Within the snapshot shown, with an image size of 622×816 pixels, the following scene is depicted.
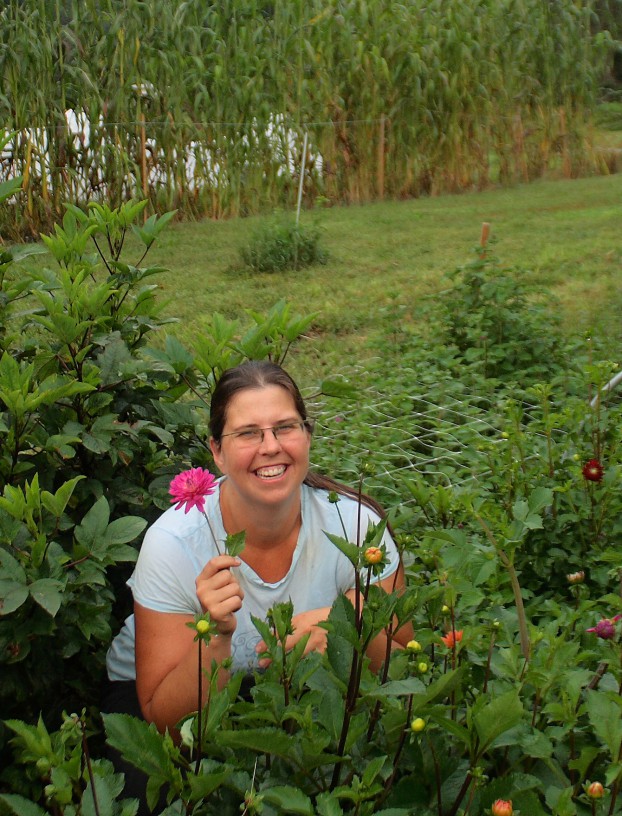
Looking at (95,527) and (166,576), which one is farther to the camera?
(166,576)

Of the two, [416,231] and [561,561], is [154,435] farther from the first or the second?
[416,231]

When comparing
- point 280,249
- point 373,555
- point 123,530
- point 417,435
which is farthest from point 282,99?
point 373,555

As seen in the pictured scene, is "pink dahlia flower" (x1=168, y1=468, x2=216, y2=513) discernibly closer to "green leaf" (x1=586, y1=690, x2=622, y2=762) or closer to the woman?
the woman

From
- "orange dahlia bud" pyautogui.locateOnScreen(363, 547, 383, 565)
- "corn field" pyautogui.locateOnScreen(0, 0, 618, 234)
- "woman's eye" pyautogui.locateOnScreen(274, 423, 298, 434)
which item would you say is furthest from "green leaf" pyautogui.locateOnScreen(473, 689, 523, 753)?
A: "corn field" pyautogui.locateOnScreen(0, 0, 618, 234)

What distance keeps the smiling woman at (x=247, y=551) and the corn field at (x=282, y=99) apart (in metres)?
6.73

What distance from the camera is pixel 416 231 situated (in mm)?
8898

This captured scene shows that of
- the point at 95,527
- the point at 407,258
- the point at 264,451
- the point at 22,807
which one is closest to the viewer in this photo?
the point at 22,807

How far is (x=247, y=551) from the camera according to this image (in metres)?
2.16

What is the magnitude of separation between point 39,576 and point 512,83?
9.60 metres

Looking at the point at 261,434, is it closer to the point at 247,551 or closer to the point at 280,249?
the point at 247,551

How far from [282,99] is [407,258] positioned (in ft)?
7.97

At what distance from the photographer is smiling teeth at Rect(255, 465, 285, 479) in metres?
2.05

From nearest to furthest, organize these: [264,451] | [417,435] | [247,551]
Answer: [264,451]
[247,551]
[417,435]

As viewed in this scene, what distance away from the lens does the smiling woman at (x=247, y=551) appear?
6.55 ft
